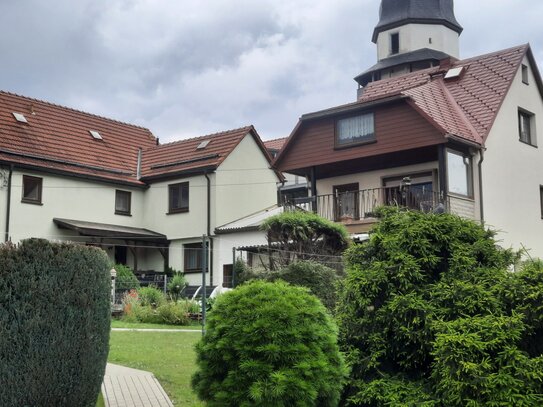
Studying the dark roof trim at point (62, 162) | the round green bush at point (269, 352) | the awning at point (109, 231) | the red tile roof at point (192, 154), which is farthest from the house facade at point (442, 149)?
the round green bush at point (269, 352)

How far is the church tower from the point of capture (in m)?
47.0

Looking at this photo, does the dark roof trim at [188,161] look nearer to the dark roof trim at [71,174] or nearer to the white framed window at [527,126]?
the dark roof trim at [71,174]

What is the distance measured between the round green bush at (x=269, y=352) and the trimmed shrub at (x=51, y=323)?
112 cm

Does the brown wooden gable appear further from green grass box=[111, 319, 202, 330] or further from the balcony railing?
green grass box=[111, 319, 202, 330]

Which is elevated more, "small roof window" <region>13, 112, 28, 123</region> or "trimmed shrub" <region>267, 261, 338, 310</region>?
"small roof window" <region>13, 112, 28, 123</region>

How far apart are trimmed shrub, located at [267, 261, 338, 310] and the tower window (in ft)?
113

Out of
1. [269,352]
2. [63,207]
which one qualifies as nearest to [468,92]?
[63,207]

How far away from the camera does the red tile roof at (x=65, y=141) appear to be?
29734 mm

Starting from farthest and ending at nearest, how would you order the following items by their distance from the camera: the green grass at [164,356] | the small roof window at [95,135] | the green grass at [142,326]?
the small roof window at [95,135], the green grass at [142,326], the green grass at [164,356]

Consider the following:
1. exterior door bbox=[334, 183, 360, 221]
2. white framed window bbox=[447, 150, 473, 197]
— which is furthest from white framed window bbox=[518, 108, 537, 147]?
exterior door bbox=[334, 183, 360, 221]

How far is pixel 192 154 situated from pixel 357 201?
10.9 meters

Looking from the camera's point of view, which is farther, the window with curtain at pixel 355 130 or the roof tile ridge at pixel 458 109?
the window with curtain at pixel 355 130

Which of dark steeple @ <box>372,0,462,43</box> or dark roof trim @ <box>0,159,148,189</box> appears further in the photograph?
dark steeple @ <box>372,0,462,43</box>

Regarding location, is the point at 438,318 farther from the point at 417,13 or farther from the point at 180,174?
the point at 417,13
